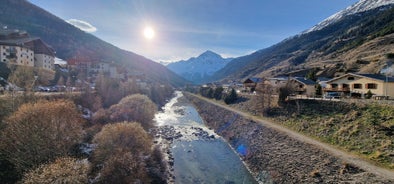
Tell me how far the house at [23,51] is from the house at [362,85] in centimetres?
8274

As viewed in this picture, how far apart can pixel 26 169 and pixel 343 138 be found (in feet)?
118

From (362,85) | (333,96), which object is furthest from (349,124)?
(362,85)

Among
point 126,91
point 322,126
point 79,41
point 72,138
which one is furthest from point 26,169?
point 79,41

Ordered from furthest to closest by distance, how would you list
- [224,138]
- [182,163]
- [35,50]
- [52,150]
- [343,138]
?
[35,50] < [224,138] < [182,163] < [343,138] < [52,150]

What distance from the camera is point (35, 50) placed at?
69.1m

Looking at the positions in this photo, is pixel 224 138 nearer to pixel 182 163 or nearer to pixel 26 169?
pixel 182 163

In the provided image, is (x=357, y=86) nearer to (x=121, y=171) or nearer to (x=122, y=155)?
(x=122, y=155)

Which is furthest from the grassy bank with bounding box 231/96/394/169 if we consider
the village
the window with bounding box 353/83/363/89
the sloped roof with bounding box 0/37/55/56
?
the sloped roof with bounding box 0/37/55/56

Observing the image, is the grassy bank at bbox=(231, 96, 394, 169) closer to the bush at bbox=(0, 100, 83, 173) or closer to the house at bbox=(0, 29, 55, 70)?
the bush at bbox=(0, 100, 83, 173)

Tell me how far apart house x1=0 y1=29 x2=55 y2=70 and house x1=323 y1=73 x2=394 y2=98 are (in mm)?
82741

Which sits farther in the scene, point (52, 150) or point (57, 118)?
point (57, 118)

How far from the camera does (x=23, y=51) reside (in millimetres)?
62344

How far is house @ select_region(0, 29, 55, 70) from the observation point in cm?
5960

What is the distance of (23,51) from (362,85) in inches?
3694
